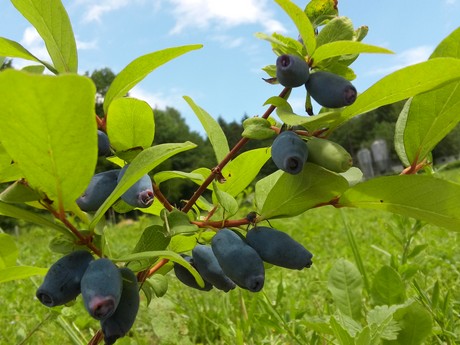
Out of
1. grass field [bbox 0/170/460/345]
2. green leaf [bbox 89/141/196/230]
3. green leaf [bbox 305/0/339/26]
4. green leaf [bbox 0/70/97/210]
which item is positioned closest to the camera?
green leaf [bbox 0/70/97/210]

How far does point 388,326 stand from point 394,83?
1.52 ft

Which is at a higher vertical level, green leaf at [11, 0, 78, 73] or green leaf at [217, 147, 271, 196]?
green leaf at [11, 0, 78, 73]

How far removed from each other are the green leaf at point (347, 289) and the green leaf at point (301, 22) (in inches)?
24.5


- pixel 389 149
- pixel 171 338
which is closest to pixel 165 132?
pixel 389 149

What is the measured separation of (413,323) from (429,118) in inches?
16.1

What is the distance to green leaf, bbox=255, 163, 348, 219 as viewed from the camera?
1.81 ft

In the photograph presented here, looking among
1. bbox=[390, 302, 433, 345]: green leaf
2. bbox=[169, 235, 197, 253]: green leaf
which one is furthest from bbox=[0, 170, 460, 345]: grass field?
bbox=[169, 235, 197, 253]: green leaf

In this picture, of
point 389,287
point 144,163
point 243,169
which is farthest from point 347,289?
point 144,163

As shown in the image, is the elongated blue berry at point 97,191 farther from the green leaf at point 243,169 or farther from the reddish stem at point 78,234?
the green leaf at point 243,169

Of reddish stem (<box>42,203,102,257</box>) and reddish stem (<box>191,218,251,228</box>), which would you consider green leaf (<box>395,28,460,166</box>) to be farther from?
reddish stem (<box>42,203,102,257</box>)

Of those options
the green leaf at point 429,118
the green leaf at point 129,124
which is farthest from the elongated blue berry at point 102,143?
the green leaf at point 429,118

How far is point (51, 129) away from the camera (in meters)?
0.43

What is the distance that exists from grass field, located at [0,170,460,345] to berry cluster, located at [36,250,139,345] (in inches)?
15.3

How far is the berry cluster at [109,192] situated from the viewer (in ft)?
1.82
